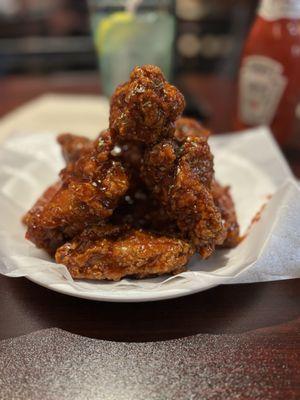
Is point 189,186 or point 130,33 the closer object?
point 189,186

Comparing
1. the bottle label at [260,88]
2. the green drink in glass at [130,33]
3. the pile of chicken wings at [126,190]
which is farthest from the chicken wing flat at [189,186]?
the green drink in glass at [130,33]

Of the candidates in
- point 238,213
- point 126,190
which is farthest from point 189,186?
point 238,213

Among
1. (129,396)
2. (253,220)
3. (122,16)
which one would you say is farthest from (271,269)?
(122,16)

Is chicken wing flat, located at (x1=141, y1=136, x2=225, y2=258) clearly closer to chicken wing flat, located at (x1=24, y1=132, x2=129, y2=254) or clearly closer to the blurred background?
chicken wing flat, located at (x1=24, y1=132, x2=129, y2=254)

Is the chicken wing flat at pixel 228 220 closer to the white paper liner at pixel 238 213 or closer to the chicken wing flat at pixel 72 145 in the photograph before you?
the white paper liner at pixel 238 213

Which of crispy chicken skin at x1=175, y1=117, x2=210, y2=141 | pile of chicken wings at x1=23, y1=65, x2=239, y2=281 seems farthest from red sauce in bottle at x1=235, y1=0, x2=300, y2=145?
pile of chicken wings at x1=23, y1=65, x2=239, y2=281

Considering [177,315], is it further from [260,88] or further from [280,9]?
[280,9]
